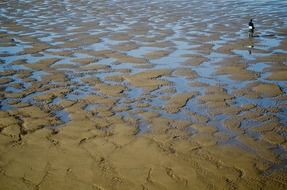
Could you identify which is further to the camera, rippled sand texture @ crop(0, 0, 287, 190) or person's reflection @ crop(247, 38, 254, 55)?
person's reflection @ crop(247, 38, 254, 55)

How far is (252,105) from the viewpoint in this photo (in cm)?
624

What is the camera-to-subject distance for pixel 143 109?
244 inches

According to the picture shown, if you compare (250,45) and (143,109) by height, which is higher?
(143,109)

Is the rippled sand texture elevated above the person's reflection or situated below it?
above

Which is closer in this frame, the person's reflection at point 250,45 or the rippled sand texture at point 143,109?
the rippled sand texture at point 143,109

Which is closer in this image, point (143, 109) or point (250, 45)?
point (143, 109)

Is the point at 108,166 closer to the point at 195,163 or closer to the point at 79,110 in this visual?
the point at 195,163

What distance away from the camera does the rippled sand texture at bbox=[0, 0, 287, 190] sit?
14.3ft

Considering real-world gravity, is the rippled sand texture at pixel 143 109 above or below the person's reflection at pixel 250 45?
above

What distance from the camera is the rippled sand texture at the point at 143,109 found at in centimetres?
436

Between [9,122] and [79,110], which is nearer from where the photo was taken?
[9,122]

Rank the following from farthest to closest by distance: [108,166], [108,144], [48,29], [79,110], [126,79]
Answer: [48,29] < [126,79] < [79,110] < [108,144] < [108,166]

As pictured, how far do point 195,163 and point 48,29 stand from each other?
34.1ft

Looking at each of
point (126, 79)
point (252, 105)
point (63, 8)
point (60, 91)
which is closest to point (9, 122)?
point (60, 91)
